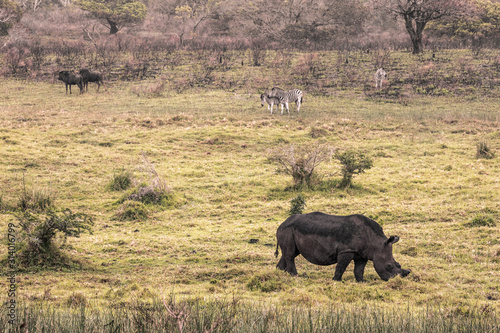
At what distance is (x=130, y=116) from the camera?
1053 inches

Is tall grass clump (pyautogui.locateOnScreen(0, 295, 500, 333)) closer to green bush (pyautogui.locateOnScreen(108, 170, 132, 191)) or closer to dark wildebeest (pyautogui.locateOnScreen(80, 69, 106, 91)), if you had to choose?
green bush (pyautogui.locateOnScreen(108, 170, 132, 191))

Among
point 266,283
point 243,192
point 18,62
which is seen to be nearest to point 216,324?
point 266,283

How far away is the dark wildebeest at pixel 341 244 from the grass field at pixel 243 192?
315mm

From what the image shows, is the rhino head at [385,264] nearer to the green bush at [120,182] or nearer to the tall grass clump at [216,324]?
the tall grass clump at [216,324]

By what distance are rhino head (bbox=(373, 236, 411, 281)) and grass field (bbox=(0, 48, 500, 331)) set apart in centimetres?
22

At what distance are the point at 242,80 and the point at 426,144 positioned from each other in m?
18.8

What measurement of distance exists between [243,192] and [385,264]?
7979 mm

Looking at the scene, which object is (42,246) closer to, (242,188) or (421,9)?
(242,188)

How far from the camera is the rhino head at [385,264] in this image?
27.5 ft

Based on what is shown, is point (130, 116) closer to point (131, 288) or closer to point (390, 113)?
point (390, 113)

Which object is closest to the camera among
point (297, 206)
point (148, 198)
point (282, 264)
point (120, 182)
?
point (282, 264)

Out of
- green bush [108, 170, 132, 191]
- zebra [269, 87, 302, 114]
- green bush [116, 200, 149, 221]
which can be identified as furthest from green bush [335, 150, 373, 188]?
zebra [269, 87, 302, 114]

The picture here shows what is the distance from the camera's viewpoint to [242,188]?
1627 cm

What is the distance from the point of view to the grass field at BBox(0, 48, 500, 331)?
319 inches
